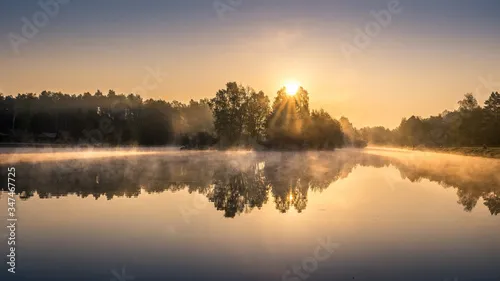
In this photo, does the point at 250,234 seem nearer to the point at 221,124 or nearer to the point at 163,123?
the point at 221,124

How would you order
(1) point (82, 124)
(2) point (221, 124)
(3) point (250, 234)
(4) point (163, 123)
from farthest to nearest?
(4) point (163, 123) → (1) point (82, 124) → (2) point (221, 124) → (3) point (250, 234)

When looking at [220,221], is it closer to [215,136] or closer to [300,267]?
[300,267]

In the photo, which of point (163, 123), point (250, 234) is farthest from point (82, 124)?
point (250, 234)

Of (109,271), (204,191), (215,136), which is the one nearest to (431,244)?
(109,271)

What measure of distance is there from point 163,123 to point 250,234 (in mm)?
160106

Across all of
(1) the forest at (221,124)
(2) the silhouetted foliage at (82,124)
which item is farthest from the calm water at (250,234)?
(2) the silhouetted foliage at (82,124)

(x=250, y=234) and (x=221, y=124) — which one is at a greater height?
(x=221, y=124)

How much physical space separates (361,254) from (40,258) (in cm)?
984

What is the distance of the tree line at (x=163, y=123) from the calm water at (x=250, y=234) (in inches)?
4004

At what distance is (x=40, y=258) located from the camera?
13.3 metres

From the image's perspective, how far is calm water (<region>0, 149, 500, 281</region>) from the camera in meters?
12.4

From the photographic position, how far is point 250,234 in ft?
55.9

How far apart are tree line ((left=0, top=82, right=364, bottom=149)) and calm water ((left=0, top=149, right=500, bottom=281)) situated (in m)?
102

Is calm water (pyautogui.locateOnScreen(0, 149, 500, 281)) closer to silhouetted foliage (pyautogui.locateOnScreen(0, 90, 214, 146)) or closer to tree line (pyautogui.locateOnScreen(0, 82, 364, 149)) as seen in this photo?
tree line (pyautogui.locateOnScreen(0, 82, 364, 149))
